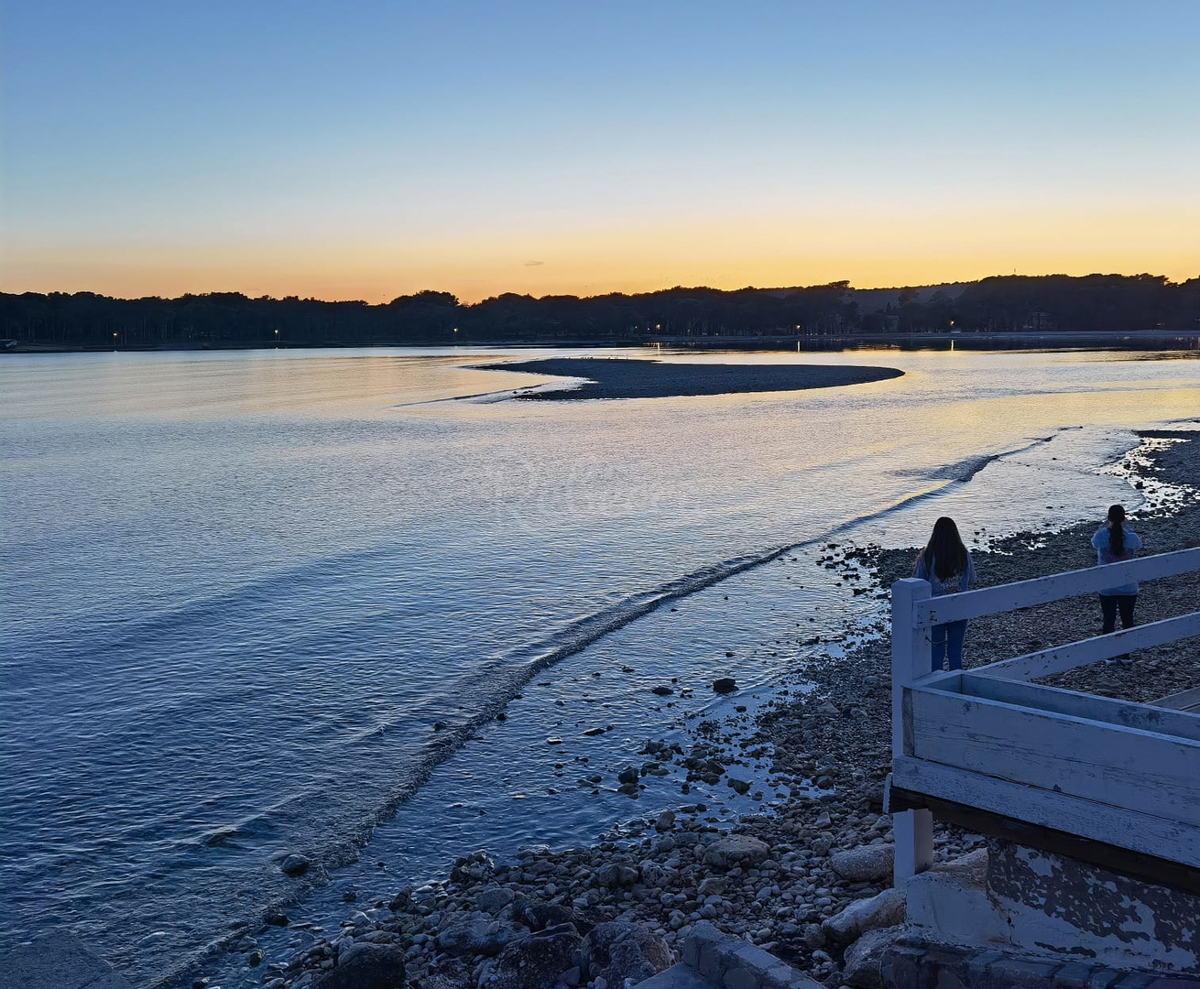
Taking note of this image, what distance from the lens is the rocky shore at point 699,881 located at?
6938mm

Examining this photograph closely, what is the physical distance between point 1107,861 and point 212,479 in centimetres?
4101

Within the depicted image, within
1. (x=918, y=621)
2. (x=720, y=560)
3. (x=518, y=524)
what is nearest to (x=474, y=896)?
(x=918, y=621)

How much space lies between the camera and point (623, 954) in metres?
6.71

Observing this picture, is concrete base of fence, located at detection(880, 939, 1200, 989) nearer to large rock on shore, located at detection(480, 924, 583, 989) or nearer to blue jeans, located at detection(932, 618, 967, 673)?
large rock on shore, located at detection(480, 924, 583, 989)

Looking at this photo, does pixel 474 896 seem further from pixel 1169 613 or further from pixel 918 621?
pixel 1169 613

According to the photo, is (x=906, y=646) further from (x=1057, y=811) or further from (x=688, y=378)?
(x=688, y=378)

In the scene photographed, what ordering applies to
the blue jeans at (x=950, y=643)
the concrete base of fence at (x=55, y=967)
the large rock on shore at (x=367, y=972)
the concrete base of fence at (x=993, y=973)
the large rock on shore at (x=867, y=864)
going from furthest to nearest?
the blue jeans at (x=950, y=643)
the concrete base of fence at (x=55, y=967)
the large rock on shore at (x=867, y=864)
the large rock on shore at (x=367, y=972)
the concrete base of fence at (x=993, y=973)

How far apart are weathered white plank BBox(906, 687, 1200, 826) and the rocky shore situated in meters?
2.17

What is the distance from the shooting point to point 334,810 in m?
11.1

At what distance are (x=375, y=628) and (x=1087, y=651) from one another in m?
14.6

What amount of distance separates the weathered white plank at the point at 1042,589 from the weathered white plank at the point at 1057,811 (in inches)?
27.6

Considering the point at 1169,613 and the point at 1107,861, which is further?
the point at 1169,613

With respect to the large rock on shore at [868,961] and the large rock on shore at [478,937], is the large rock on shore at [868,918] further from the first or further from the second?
the large rock on shore at [478,937]

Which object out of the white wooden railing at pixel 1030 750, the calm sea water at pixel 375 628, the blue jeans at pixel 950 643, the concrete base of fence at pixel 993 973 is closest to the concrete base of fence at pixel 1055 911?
the concrete base of fence at pixel 993 973
